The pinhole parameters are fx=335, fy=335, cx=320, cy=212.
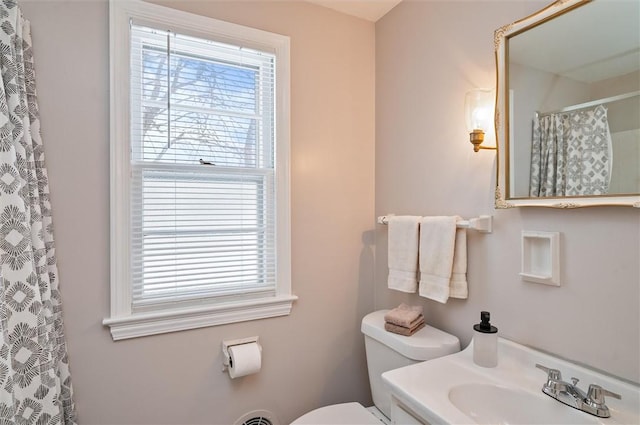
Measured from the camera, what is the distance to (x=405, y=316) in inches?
56.6

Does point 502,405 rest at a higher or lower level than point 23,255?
lower

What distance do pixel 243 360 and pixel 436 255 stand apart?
37.5 inches

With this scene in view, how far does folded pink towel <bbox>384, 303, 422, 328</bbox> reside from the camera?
1411mm

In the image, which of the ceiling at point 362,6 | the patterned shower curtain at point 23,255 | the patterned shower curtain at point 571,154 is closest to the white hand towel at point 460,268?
the patterned shower curtain at point 571,154

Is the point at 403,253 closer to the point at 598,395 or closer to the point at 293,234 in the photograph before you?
the point at 293,234

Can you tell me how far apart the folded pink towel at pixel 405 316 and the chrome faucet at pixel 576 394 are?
1.64 feet

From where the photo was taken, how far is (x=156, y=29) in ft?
4.65

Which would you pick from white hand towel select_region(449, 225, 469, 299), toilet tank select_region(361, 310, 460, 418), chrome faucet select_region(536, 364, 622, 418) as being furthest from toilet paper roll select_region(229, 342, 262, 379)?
chrome faucet select_region(536, 364, 622, 418)

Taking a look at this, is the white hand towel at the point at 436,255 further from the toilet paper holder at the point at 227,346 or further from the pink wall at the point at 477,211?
the toilet paper holder at the point at 227,346

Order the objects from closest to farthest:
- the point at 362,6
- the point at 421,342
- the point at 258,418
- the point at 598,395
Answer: the point at 598,395, the point at 421,342, the point at 258,418, the point at 362,6

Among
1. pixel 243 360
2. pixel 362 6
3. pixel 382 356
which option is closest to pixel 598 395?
pixel 382 356

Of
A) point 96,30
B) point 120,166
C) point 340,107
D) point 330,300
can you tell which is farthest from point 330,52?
point 330,300

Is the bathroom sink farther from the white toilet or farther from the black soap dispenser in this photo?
the white toilet

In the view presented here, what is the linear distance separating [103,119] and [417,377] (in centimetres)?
151
